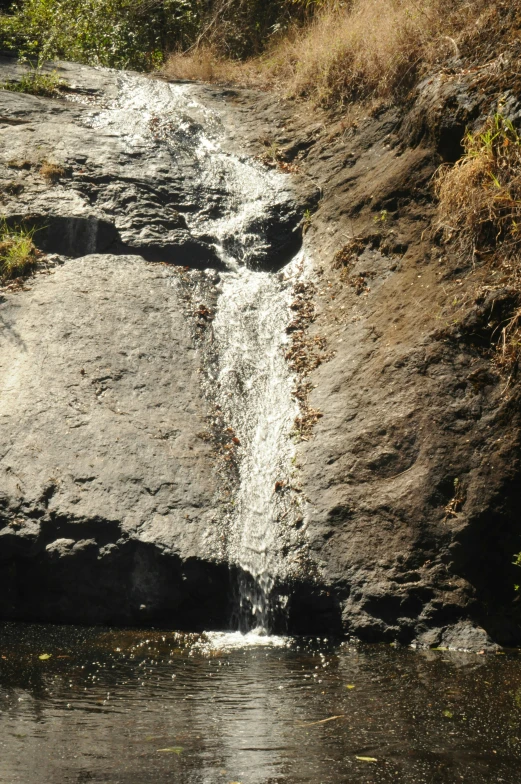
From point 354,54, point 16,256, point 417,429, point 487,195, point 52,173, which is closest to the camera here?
point 417,429

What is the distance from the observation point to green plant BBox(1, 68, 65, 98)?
11.5 meters

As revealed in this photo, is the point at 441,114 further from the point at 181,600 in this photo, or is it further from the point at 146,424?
the point at 181,600

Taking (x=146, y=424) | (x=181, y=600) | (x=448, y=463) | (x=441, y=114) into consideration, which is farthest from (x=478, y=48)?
(x=181, y=600)

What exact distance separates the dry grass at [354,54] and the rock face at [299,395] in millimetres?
773

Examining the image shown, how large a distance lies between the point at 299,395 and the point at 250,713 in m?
3.66

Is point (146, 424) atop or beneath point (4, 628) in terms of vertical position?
atop

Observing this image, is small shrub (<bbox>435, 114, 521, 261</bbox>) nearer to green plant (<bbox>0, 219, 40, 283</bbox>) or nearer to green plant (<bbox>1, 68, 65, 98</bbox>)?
green plant (<bbox>0, 219, 40, 283</bbox>)

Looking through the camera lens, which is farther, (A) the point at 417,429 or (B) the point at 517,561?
(A) the point at 417,429

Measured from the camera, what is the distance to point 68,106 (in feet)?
36.2

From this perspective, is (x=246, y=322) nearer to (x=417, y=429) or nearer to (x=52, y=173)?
(x=417, y=429)

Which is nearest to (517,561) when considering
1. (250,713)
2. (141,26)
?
(250,713)

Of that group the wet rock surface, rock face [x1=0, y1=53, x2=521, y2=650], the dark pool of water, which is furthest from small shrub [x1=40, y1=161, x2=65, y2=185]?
the dark pool of water

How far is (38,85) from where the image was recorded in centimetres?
1149

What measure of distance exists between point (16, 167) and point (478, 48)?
232 inches
